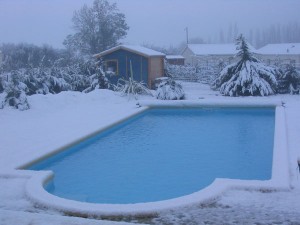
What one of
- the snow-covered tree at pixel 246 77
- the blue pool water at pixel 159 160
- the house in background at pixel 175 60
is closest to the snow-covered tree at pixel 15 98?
the blue pool water at pixel 159 160

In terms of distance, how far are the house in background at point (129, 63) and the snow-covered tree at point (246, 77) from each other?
3.46 meters

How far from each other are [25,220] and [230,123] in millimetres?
8787

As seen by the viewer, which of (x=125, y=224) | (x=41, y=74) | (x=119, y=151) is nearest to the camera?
(x=125, y=224)

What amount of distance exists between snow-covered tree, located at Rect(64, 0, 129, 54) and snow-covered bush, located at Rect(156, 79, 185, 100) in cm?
1800

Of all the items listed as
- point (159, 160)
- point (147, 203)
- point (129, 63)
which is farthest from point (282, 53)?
point (147, 203)

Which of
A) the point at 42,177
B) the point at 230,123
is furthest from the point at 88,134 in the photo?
the point at 230,123

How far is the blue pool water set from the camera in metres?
6.38

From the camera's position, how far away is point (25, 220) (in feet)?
12.8

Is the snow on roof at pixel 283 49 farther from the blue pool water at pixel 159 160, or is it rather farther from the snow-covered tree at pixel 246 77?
the blue pool water at pixel 159 160

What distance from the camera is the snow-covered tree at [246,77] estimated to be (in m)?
15.4

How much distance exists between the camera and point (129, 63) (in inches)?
722

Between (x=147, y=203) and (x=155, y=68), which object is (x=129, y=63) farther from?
(x=147, y=203)

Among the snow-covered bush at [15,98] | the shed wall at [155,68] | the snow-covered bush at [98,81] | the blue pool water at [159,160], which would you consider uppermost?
the shed wall at [155,68]

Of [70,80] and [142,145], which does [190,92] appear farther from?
[142,145]
